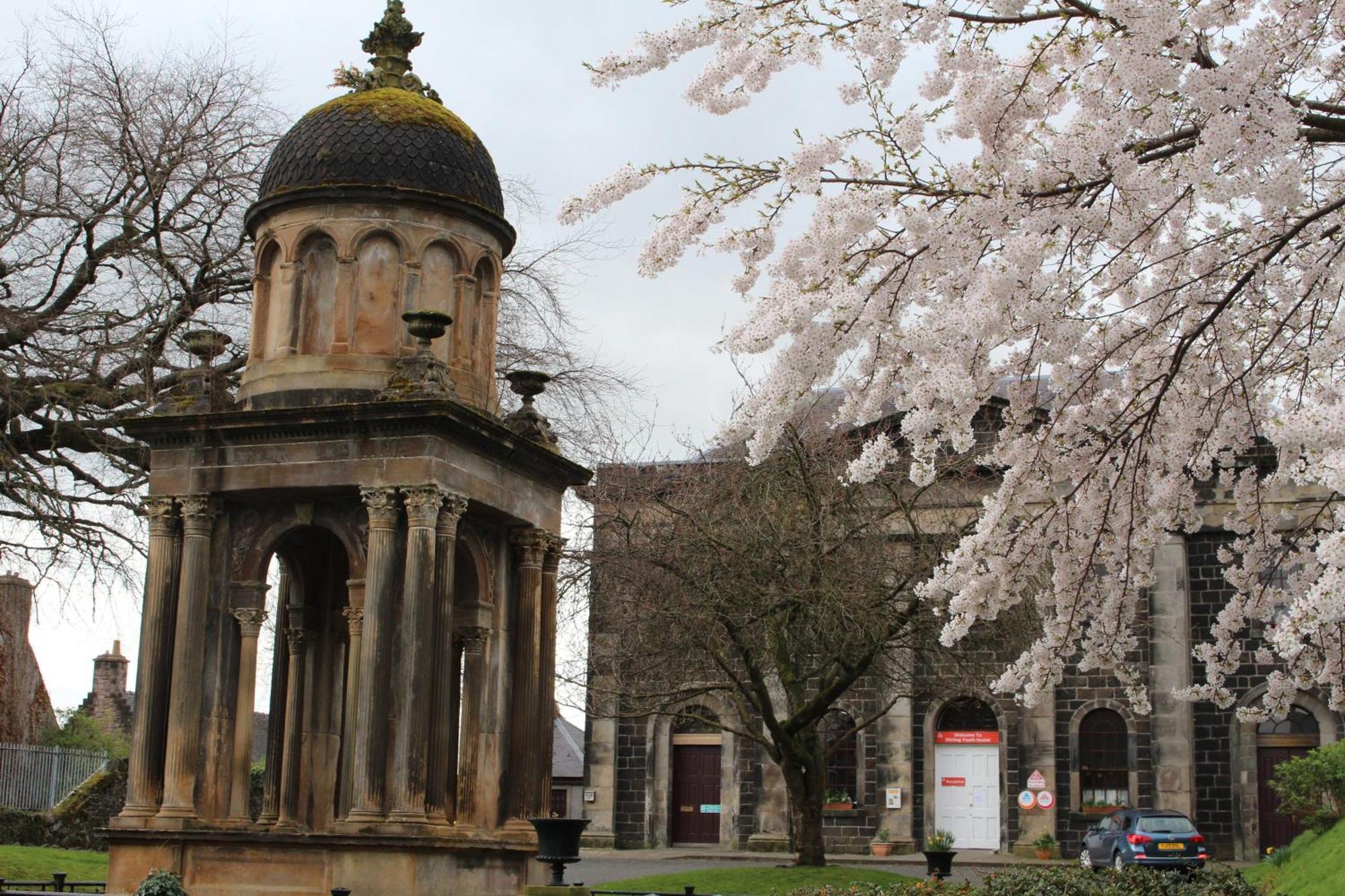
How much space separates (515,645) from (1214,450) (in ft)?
28.1

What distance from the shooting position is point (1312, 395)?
9898mm

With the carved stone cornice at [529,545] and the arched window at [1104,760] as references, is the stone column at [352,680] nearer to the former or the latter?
the carved stone cornice at [529,545]

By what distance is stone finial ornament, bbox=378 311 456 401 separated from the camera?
15898 millimetres

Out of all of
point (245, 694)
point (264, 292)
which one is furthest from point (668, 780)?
point (264, 292)

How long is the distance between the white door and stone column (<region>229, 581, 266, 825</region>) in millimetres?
25343

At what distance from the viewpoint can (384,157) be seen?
1717 cm

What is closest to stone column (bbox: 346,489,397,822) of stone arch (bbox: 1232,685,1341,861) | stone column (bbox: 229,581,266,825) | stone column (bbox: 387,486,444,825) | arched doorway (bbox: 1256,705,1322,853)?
stone column (bbox: 387,486,444,825)

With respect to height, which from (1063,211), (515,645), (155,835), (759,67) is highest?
(759,67)

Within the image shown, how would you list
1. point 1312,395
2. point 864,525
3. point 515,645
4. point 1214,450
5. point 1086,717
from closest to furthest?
point 1312,395 < point 1214,450 < point 515,645 < point 864,525 < point 1086,717

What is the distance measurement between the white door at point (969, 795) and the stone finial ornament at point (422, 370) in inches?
1020

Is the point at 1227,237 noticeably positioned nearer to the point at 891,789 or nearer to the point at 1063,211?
the point at 1063,211

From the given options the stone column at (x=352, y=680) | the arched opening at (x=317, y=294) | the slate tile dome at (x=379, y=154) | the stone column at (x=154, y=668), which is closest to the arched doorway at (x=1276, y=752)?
the stone column at (x=352, y=680)

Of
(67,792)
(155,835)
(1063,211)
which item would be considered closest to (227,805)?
(155,835)

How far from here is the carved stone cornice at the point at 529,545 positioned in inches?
693
